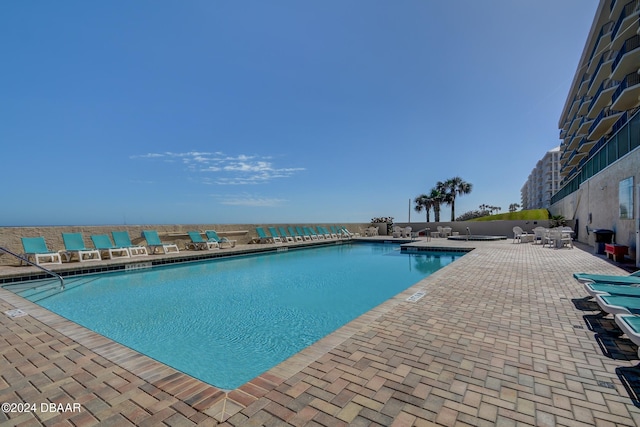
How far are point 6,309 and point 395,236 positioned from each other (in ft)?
56.5

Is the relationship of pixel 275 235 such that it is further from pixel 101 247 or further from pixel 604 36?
pixel 604 36

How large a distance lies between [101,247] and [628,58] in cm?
2544

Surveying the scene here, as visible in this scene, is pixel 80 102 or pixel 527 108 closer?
pixel 80 102

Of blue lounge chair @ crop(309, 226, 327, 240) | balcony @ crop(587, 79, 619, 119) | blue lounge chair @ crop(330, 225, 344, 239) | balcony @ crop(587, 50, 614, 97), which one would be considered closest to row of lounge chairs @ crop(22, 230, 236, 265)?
blue lounge chair @ crop(309, 226, 327, 240)

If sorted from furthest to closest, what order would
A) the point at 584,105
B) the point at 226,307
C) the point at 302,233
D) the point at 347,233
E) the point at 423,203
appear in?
the point at 423,203 < the point at 584,105 < the point at 347,233 < the point at 302,233 < the point at 226,307

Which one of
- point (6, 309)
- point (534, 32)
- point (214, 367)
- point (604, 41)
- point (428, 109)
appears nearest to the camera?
point (214, 367)

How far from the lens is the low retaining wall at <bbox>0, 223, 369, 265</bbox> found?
827 centimetres

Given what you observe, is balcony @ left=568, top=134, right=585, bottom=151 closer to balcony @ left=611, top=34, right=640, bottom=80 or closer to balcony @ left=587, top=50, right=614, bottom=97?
balcony @ left=587, top=50, right=614, bottom=97

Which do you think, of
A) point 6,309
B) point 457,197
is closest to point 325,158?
point 457,197

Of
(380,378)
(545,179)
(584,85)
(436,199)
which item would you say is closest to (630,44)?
(584,85)

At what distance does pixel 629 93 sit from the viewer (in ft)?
A: 51.5

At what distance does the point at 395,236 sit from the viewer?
1873 centimetres

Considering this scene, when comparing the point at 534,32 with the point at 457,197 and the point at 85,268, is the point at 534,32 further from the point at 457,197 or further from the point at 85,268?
the point at 457,197

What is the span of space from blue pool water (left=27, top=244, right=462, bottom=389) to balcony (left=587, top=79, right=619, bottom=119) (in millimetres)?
19980
